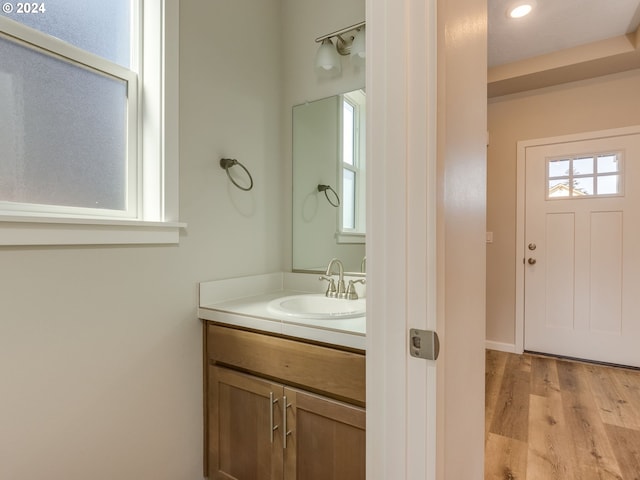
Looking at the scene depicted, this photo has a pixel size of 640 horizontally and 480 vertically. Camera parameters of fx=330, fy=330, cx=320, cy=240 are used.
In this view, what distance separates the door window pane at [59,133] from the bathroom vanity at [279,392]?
60cm

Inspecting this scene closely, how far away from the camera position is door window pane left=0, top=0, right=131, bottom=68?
3.52ft

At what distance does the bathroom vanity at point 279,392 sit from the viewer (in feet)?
3.46

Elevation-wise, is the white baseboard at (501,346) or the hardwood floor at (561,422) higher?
the white baseboard at (501,346)

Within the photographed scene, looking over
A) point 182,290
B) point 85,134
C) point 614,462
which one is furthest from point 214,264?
point 614,462

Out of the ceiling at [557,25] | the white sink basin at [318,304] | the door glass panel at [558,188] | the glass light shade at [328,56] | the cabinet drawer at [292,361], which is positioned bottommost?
the cabinet drawer at [292,361]

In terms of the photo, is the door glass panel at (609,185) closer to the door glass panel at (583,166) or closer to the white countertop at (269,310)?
the door glass panel at (583,166)

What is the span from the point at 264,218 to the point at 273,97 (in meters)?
0.70

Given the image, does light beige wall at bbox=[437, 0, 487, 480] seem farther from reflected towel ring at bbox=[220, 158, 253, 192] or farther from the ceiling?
the ceiling

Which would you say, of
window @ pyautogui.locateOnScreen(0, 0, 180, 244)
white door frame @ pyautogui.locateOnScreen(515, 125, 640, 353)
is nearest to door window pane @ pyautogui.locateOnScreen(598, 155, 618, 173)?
white door frame @ pyautogui.locateOnScreen(515, 125, 640, 353)

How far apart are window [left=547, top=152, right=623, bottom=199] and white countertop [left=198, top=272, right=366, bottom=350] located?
7.96 ft

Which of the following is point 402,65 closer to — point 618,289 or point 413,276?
point 413,276

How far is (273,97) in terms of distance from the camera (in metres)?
1.88

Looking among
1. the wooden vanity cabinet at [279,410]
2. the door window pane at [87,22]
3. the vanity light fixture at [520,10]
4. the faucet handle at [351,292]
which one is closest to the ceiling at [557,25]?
the vanity light fixture at [520,10]

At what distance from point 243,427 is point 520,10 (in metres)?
2.87
